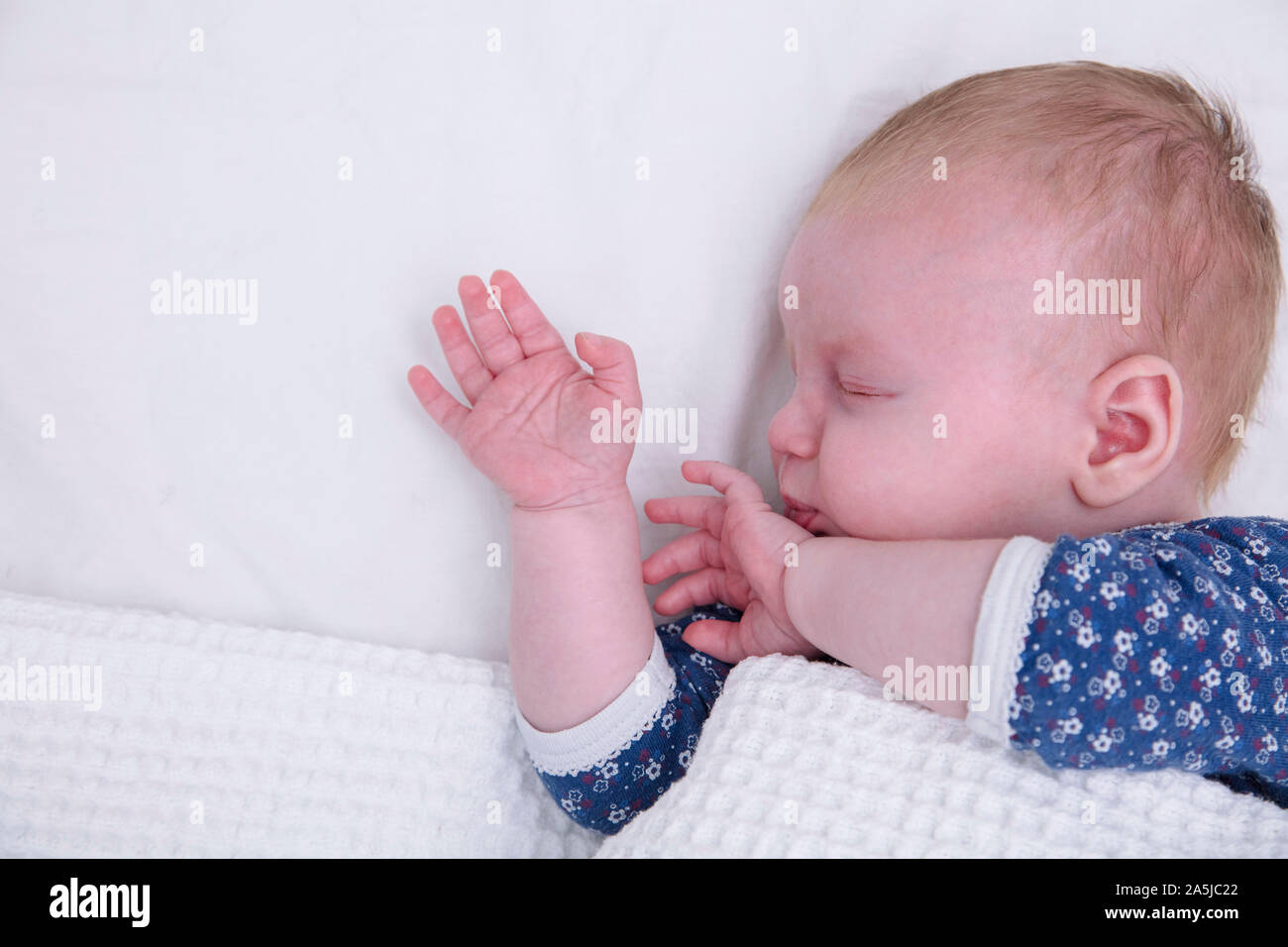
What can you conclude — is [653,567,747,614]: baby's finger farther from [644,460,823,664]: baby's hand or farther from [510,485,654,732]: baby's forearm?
[510,485,654,732]: baby's forearm

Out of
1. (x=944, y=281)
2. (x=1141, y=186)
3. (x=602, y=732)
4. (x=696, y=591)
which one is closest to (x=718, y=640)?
(x=696, y=591)

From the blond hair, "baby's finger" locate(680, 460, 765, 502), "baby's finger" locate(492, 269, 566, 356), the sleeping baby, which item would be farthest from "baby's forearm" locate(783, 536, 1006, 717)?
"baby's finger" locate(492, 269, 566, 356)

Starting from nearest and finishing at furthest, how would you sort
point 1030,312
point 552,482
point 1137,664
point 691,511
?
point 1137,664
point 1030,312
point 552,482
point 691,511

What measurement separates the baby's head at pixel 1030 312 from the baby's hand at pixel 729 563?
71mm

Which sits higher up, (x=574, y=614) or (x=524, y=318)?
(x=524, y=318)

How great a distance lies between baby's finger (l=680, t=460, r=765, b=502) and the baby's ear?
327 mm

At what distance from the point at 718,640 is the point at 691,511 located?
0.15m

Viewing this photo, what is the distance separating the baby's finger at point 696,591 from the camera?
3.58 feet

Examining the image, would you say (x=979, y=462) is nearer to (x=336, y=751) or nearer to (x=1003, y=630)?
(x=1003, y=630)

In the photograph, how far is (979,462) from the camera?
2.92 ft

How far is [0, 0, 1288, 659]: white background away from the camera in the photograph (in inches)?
40.0

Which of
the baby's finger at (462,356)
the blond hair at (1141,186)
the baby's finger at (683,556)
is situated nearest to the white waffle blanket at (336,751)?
the baby's finger at (683,556)
